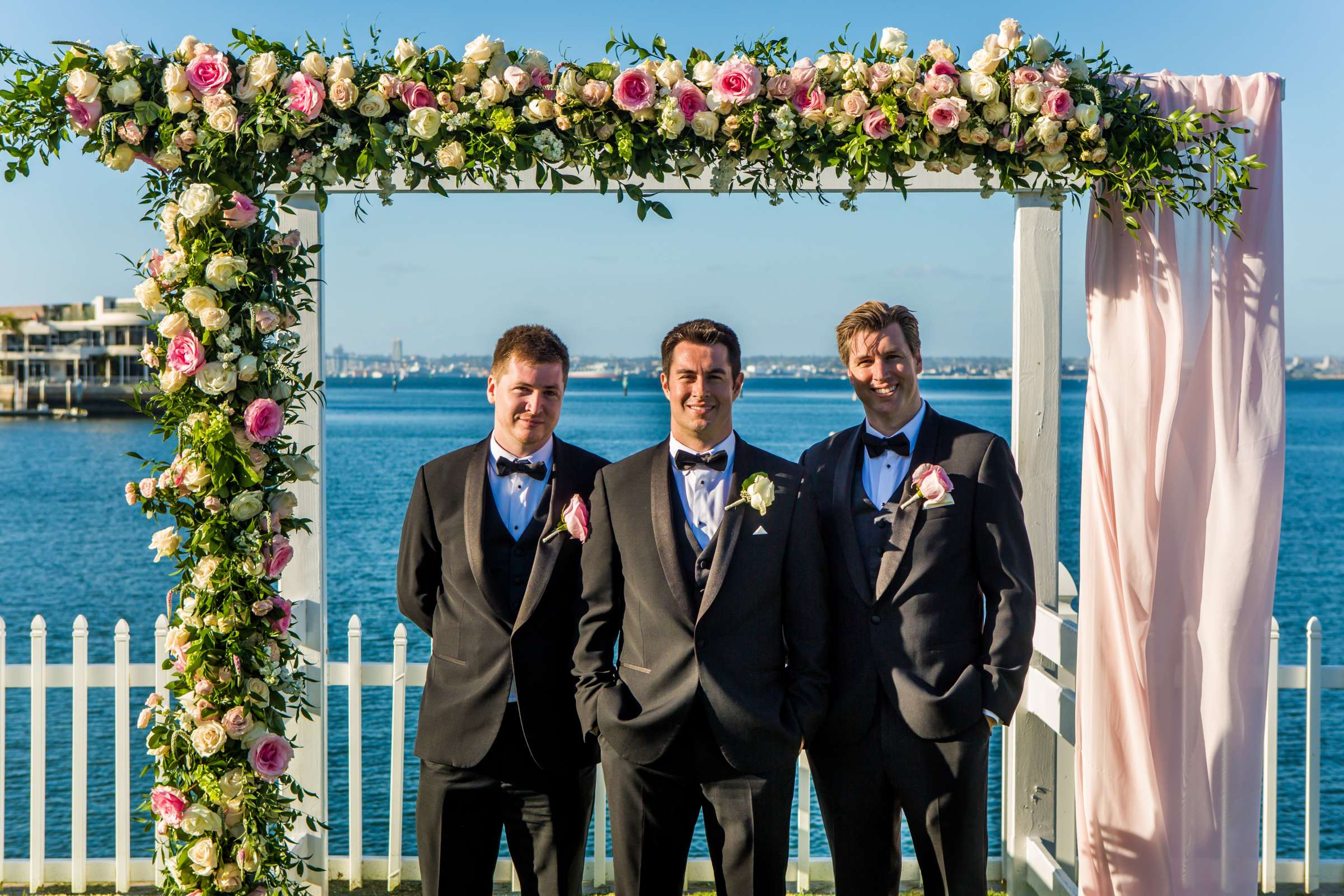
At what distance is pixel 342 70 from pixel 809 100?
1322 millimetres

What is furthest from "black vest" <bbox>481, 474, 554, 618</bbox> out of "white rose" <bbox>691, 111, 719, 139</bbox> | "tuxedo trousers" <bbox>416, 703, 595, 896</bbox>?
"white rose" <bbox>691, 111, 719, 139</bbox>

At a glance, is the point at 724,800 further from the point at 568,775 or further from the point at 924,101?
the point at 924,101

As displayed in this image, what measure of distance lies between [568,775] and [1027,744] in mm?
1791

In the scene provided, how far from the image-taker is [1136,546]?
3.34m

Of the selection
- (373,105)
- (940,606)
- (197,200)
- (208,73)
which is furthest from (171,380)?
(940,606)

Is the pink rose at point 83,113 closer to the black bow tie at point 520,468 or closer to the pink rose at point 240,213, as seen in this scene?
the pink rose at point 240,213

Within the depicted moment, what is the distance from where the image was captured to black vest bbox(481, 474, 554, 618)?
10.2 feet

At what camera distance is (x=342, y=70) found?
311 centimetres

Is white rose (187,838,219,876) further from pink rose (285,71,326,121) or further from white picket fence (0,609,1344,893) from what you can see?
pink rose (285,71,326,121)

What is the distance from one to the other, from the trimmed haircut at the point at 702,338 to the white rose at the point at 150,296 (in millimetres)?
1510

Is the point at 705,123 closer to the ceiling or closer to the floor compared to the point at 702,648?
closer to the ceiling

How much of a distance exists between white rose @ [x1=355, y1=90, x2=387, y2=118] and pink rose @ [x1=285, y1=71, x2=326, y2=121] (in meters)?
0.12

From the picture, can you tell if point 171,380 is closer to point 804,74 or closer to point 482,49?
point 482,49

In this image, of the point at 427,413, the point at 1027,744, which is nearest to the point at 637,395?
the point at 427,413
